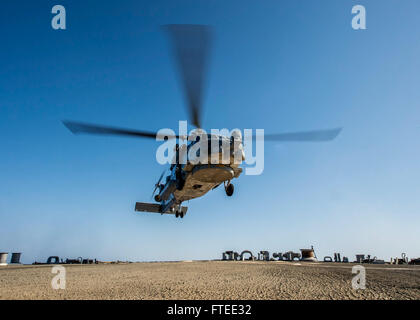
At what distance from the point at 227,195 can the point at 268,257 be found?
21.9 meters

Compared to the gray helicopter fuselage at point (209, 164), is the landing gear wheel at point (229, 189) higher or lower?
lower

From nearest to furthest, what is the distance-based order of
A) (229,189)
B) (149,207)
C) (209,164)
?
(209,164) → (229,189) → (149,207)

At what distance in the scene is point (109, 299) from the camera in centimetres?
659

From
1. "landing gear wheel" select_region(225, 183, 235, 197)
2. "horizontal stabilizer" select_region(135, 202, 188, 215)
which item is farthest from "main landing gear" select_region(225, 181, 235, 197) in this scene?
"horizontal stabilizer" select_region(135, 202, 188, 215)

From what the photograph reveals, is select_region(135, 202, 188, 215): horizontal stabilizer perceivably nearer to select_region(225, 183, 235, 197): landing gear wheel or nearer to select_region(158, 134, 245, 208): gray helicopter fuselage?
select_region(158, 134, 245, 208): gray helicopter fuselage

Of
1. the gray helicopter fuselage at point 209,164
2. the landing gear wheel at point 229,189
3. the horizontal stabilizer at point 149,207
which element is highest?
the gray helicopter fuselage at point 209,164

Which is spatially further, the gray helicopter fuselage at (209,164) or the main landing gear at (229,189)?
the main landing gear at (229,189)

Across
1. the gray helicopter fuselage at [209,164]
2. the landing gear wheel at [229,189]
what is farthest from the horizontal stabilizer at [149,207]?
the landing gear wheel at [229,189]

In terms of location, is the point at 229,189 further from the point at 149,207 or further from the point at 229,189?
the point at 149,207

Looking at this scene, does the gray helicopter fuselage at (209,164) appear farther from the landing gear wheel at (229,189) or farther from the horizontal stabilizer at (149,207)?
the horizontal stabilizer at (149,207)

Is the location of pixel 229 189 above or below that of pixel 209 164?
below

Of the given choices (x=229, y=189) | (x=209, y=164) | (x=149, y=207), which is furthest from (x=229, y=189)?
(x=149, y=207)
